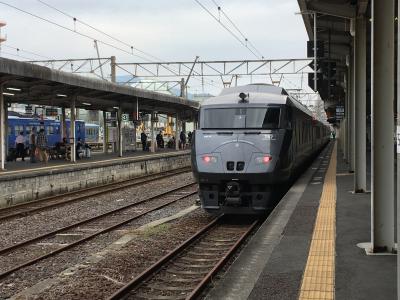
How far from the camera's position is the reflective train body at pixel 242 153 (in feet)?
33.3

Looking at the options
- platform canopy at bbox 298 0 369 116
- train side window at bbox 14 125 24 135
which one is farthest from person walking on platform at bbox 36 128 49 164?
platform canopy at bbox 298 0 369 116

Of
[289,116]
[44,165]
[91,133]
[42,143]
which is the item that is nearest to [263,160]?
[289,116]

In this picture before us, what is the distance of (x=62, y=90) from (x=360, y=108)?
1378cm

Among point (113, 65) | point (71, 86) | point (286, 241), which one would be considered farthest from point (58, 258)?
point (113, 65)

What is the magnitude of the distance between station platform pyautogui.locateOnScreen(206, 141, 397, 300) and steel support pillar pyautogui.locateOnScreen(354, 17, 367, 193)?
226 centimetres

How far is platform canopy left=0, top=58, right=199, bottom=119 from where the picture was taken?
55.8 feet

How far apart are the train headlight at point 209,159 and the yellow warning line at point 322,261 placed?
86.0 inches

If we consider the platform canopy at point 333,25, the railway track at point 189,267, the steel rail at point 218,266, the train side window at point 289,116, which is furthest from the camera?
the platform canopy at point 333,25

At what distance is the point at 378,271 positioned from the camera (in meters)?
5.33

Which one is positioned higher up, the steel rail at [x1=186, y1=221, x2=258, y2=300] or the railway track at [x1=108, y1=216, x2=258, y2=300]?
the steel rail at [x1=186, y1=221, x2=258, y2=300]

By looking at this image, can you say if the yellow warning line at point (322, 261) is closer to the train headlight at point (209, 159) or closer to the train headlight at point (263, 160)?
the train headlight at point (263, 160)

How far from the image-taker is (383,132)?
606 cm

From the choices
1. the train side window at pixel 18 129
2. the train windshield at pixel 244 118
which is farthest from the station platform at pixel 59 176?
the train side window at pixel 18 129

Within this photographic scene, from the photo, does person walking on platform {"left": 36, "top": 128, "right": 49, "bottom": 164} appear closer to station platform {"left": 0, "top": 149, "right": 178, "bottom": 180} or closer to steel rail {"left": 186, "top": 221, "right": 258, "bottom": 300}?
station platform {"left": 0, "top": 149, "right": 178, "bottom": 180}
